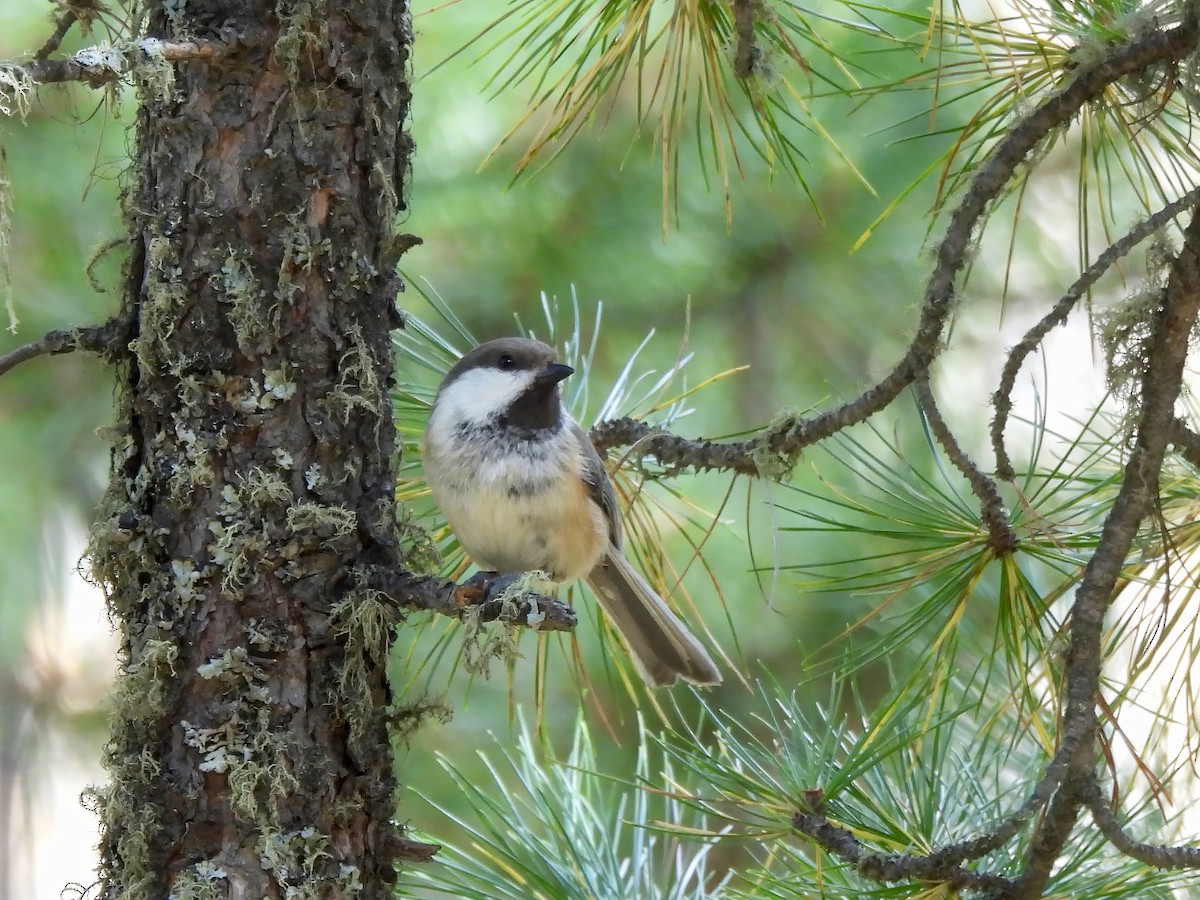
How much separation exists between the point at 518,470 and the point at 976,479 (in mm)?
723

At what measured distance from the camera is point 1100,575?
52.6 inches

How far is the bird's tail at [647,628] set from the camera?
2.06 metres

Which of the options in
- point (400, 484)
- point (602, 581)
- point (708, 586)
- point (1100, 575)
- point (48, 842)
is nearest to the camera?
point (1100, 575)

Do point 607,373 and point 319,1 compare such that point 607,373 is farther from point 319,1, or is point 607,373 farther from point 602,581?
point 319,1

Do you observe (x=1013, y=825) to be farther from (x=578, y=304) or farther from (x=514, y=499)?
(x=578, y=304)

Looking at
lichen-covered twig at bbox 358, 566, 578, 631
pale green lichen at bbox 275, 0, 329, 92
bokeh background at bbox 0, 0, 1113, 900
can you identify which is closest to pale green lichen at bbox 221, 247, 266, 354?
pale green lichen at bbox 275, 0, 329, 92

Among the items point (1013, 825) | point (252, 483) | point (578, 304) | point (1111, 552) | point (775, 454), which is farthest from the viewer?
point (578, 304)

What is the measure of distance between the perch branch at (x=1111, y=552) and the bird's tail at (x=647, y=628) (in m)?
0.77

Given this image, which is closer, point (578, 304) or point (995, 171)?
point (995, 171)

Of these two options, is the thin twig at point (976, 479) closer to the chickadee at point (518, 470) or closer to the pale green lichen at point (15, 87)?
the chickadee at point (518, 470)

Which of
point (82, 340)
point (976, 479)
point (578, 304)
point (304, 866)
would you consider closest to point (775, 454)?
point (976, 479)

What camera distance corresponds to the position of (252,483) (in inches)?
57.7

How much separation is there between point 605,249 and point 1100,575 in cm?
222

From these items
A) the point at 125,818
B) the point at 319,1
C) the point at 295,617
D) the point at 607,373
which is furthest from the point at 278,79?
the point at 607,373
